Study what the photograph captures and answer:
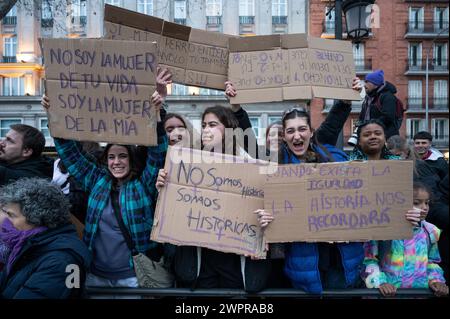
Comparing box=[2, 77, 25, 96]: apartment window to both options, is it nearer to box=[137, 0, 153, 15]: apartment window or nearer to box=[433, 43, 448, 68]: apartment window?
box=[137, 0, 153, 15]: apartment window

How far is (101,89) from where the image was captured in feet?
8.17

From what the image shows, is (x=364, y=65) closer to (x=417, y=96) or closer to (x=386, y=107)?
(x=386, y=107)

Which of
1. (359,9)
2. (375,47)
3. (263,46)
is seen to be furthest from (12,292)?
(375,47)

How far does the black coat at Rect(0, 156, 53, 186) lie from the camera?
9.48 feet

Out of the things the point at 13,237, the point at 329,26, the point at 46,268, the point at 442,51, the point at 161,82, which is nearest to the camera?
the point at 46,268

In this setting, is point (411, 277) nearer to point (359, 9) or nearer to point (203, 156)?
point (203, 156)

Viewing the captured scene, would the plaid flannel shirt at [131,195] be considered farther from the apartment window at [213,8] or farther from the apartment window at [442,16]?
the apartment window at [442,16]

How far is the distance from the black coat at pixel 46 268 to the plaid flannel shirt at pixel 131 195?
0.29 m

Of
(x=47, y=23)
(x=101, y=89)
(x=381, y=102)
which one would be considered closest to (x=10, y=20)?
(x=47, y=23)

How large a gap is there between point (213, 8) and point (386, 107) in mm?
2241

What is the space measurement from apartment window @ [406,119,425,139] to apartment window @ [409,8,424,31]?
8.84 metres

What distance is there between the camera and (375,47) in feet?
18.1

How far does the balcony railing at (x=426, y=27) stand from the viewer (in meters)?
3.62

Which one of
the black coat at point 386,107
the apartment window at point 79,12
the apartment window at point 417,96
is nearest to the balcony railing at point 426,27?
the black coat at point 386,107
